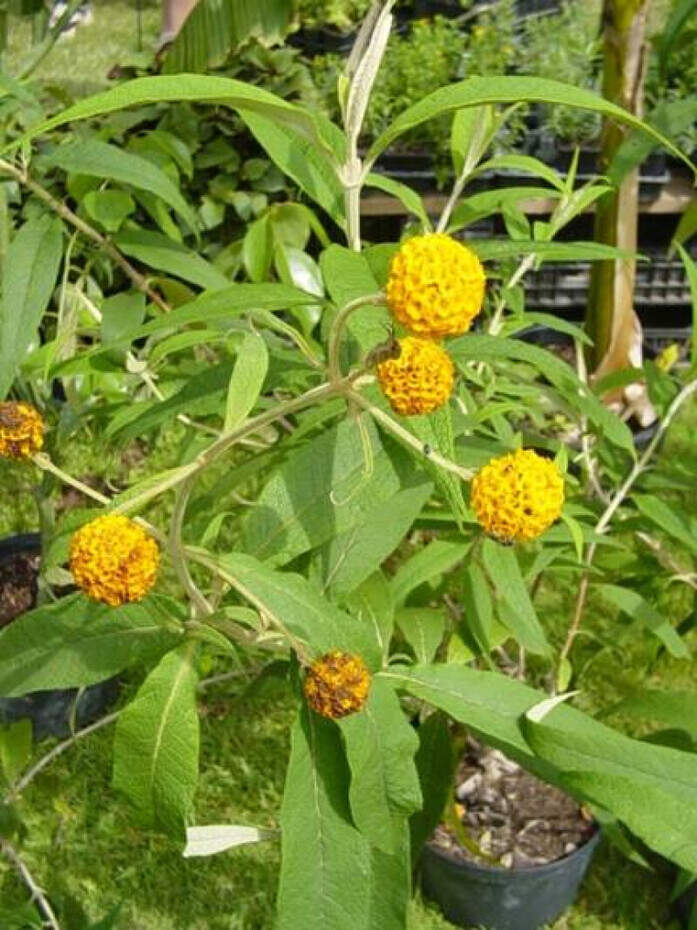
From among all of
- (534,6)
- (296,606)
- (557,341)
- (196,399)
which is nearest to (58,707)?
(196,399)

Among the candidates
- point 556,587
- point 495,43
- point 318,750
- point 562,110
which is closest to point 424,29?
point 495,43

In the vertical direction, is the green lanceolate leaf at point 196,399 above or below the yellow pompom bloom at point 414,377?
below

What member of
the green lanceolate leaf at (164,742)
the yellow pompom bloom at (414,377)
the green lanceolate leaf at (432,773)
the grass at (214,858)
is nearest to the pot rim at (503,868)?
the grass at (214,858)

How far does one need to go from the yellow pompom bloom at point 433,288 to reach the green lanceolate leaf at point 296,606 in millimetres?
340

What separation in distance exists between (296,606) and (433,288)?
1.27 ft

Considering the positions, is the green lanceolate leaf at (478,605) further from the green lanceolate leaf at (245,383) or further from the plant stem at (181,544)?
the green lanceolate leaf at (245,383)

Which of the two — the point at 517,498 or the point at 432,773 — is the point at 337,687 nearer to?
the point at 517,498

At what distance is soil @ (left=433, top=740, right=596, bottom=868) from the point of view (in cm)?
191

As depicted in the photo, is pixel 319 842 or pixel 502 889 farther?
pixel 502 889

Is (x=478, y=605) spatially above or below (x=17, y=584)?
above

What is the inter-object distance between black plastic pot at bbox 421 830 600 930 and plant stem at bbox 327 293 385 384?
1189 mm

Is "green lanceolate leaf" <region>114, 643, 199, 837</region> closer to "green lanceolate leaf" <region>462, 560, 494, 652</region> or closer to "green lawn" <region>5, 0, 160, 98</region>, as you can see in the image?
"green lanceolate leaf" <region>462, 560, 494, 652</region>

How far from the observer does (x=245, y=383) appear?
985mm

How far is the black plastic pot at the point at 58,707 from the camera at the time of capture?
225cm
